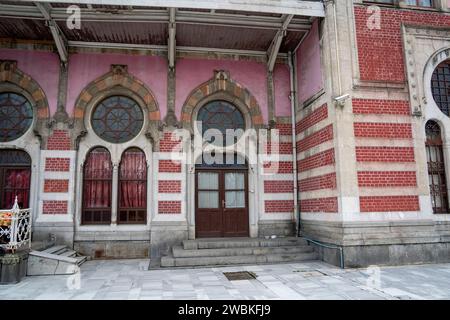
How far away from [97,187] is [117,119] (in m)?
2.03

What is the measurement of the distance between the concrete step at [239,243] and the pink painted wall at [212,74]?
362cm

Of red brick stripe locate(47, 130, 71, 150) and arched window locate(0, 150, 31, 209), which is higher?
red brick stripe locate(47, 130, 71, 150)

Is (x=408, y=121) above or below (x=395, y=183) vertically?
above

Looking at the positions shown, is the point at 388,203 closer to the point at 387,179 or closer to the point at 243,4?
the point at 387,179

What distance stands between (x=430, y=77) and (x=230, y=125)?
5.48 meters

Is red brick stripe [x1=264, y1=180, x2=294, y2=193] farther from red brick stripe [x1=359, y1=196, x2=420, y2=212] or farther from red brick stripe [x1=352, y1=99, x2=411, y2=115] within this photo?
red brick stripe [x1=352, y1=99, x2=411, y2=115]

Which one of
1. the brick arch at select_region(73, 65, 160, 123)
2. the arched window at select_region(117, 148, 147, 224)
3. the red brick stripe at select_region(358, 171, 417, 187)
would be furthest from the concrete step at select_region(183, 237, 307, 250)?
the brick arch at select_region(73, 65, 160, 123)

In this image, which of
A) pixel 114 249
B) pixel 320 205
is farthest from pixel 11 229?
pixel 320 205

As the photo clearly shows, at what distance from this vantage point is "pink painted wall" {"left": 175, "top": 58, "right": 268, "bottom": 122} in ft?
34.2

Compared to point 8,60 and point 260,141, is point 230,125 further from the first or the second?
point 8,60

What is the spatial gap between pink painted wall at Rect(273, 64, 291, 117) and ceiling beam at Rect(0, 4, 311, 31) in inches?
61.8

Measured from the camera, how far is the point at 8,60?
980 centimetres

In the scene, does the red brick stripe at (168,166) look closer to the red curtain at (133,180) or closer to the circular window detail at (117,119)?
the red curtain at (133,180)

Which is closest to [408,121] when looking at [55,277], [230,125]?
[230,125]
